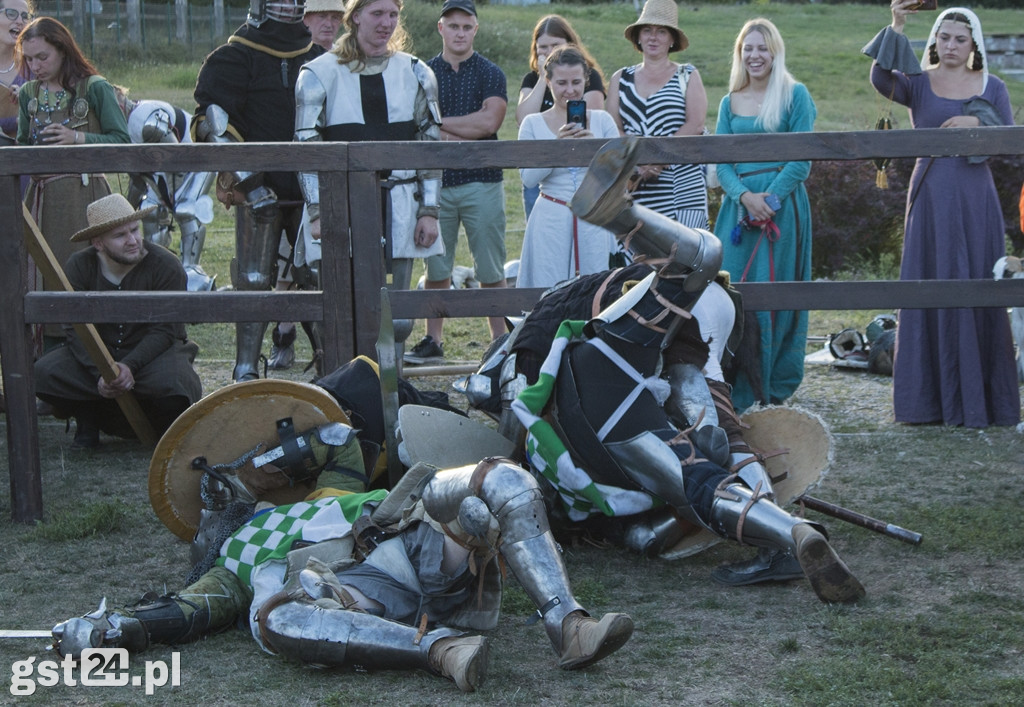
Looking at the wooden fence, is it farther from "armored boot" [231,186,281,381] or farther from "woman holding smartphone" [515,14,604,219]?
"woman holding smartphone" [515,14,604,219]

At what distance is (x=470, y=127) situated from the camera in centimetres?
665

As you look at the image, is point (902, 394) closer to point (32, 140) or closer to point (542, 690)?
point (542, 690)

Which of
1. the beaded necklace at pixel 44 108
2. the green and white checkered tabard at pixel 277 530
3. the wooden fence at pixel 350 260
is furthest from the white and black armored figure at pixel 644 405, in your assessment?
the beaded necklace at pixel 44 108

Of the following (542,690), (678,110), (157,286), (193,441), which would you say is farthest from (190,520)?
(678,110)

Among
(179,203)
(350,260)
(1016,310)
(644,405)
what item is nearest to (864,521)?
(644,405)

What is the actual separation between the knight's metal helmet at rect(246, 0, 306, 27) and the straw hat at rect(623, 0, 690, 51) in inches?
62.7

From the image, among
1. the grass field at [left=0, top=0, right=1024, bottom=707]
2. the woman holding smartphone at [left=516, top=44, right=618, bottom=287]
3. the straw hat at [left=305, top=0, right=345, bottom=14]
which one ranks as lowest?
the grass field at [left=0, top=0, right=1024, bottom=707]

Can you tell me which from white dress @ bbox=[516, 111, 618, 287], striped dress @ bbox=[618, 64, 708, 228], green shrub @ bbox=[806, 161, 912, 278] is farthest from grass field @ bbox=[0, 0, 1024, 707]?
green shrub @ bbox=[806, 161, 912, 278]

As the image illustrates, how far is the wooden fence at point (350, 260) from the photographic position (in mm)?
4402

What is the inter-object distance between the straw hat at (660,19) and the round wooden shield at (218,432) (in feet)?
10.1

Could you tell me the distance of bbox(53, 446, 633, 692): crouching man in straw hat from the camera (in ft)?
10.2

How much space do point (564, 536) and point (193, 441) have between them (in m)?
1.24

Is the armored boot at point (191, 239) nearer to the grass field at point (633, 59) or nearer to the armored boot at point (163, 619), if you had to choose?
the grass field at point (633, 59)

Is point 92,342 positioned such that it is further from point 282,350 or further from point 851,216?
point 851,216
